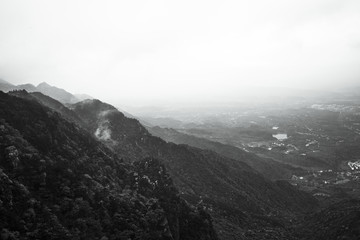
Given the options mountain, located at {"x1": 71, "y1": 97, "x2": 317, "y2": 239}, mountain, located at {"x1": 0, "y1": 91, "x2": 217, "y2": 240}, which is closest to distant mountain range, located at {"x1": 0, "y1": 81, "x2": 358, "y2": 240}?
mountain, located at {"x1": 0, "y1": 91, "x2": 217, "y2": 240}

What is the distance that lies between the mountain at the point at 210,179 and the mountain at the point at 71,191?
87.0 ft

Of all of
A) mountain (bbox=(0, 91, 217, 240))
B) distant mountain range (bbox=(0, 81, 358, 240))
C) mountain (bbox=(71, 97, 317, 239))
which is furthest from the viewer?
mountain (bbox=(71, 97, 317, 239))

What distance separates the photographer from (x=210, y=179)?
122m

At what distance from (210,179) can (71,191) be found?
76779 mm

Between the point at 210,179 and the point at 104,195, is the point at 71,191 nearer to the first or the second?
the point at 104,195

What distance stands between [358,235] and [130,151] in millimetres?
80071

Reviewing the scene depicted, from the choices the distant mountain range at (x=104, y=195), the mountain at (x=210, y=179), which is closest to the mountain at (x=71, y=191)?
the distant mountain range at (x=104, y=195)

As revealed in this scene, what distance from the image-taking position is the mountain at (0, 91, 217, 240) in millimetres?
45562

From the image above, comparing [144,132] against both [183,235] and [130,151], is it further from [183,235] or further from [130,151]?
[183,235]

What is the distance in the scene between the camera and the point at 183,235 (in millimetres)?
63719

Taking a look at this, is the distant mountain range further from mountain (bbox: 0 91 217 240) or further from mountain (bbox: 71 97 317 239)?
mountain (bbox: 71 97 317 239)

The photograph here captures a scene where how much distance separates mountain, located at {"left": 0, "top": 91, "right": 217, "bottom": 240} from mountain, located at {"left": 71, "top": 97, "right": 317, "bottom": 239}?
2651 cm

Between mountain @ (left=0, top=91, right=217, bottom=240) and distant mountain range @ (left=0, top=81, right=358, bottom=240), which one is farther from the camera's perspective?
distant mountain range @ (left=0, top=81, right=358, bottom=240)

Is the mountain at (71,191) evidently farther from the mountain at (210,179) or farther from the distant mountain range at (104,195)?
the mountain at (210,179)
